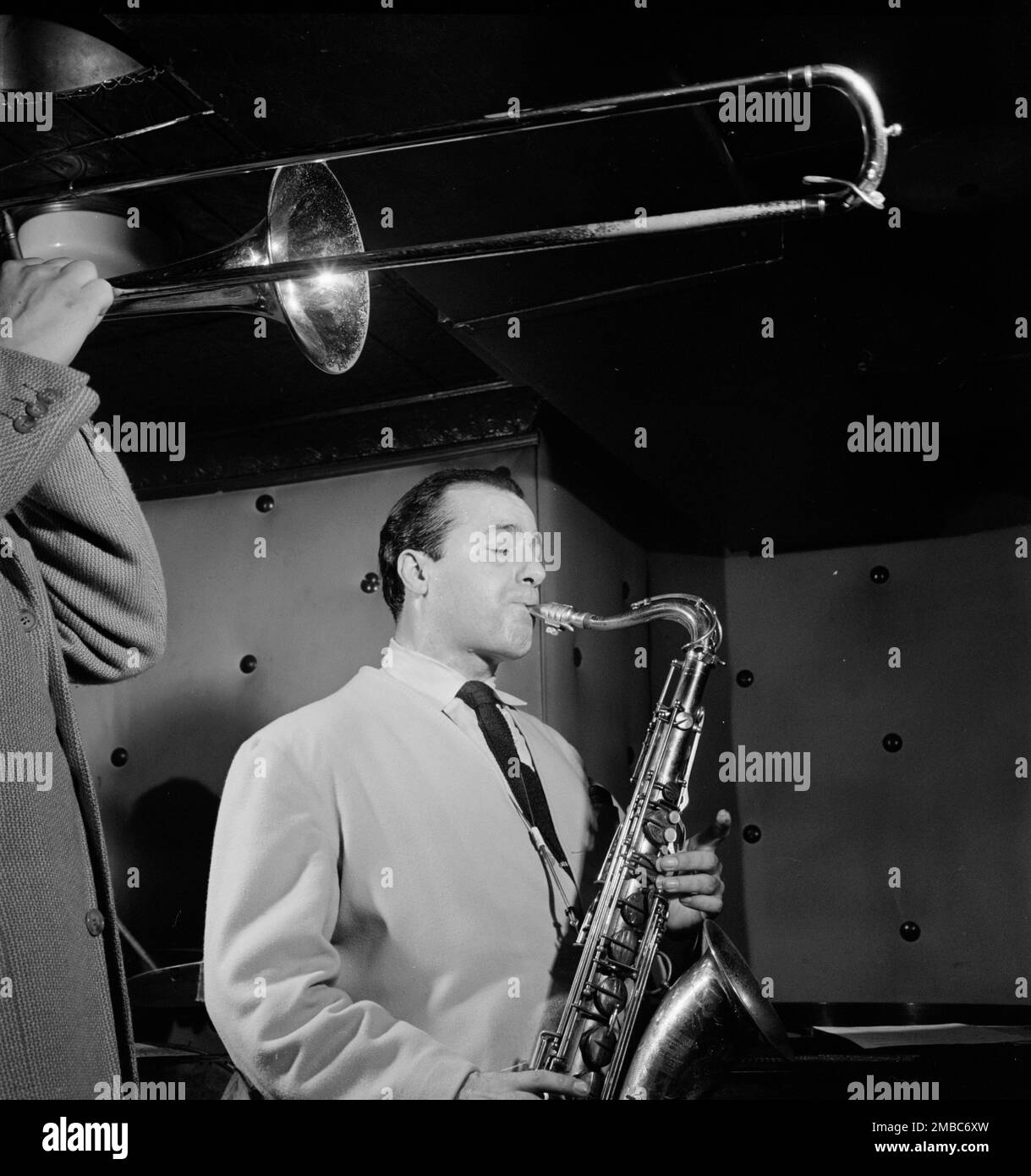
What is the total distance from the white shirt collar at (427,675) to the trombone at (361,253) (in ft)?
2.04

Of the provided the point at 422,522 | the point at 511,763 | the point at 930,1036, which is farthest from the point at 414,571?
the point at 930,1036

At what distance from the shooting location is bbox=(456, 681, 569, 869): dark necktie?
2.01m

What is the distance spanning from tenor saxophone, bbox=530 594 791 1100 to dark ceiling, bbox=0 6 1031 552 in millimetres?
758

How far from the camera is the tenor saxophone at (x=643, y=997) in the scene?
189 cm

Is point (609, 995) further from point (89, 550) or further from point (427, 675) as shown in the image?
point (89, 550)

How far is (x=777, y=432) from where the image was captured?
117 inches

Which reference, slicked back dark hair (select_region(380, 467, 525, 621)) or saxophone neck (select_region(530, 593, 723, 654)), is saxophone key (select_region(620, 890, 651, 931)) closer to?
saxophone neck (select_region(530, 593, 723, 654))

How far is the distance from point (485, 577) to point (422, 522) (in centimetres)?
19

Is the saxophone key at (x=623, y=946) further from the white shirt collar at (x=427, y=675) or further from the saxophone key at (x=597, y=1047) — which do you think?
the white shirt collar at (x=427, y=675)

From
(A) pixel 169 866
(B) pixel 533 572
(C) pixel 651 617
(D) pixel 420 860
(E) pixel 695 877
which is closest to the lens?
(D) pixel 420 860

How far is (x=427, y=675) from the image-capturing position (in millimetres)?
2094

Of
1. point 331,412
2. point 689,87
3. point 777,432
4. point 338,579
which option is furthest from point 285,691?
point 689,87
